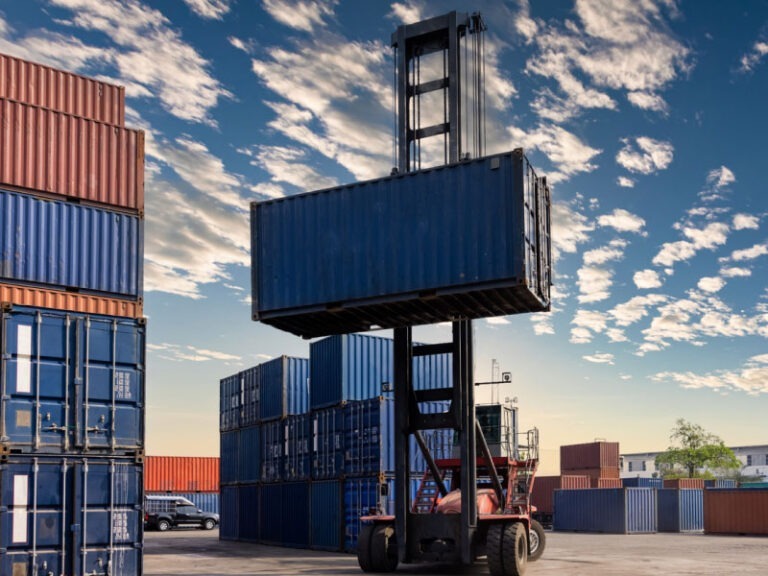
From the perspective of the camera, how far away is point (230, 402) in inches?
1474

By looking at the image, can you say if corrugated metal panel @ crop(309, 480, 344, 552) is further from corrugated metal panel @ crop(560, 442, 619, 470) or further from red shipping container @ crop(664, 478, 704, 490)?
corrugated metal panel @ crop(560, 442, 619, 470)

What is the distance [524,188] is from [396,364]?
18.9 ft

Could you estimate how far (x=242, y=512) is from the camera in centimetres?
3475

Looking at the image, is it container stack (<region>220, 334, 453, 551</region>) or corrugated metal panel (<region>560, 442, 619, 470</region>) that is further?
corrugated metal panel (<region>560, 442, 619, 470</region>)

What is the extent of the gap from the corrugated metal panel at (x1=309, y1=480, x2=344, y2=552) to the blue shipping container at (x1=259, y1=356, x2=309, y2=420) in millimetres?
3681

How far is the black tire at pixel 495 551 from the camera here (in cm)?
1939

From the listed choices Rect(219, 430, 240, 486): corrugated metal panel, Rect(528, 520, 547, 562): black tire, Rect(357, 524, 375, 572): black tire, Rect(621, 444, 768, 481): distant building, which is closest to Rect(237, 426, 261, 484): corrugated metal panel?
Rect(219, 430, 240, 486): corrugated metal panel

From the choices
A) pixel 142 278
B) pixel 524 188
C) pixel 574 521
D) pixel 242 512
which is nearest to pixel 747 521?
pixel 574 521

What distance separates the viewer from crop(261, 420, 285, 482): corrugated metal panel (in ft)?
105

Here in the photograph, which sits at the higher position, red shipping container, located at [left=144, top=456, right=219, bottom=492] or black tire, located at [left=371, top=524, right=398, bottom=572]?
black tire, located at [left=371, top=524, right=398, bottom=572]

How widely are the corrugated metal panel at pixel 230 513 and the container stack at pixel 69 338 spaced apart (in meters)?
19.2

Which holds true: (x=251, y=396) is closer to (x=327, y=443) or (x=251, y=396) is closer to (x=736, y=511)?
(x=327, y=443)

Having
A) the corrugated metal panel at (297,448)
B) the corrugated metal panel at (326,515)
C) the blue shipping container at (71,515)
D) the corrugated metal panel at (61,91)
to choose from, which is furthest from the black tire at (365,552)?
the corrugated metal panel at (61,91)

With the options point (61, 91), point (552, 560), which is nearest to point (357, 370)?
point (552, 560)
